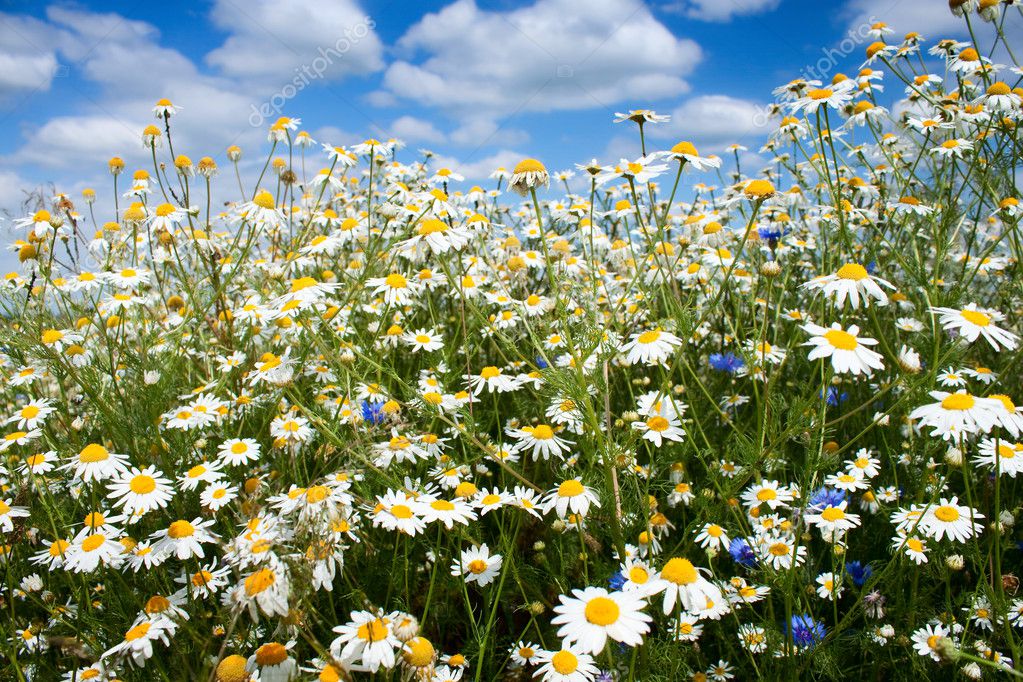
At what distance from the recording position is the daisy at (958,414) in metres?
1.43

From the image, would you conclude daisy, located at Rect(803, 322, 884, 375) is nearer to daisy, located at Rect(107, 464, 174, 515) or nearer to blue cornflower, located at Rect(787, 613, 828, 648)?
blue cornflower, located at Rect(787, 613, 828, 648)

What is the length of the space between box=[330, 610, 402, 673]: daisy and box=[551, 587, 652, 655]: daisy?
361mm

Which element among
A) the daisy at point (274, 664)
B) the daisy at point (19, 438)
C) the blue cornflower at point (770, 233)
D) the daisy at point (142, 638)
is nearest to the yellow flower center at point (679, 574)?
the daisy at point (274, 664)

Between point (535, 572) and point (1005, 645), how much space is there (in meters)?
1.38

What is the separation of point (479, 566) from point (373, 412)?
96 centimetres

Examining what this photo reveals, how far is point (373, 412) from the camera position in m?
2.66

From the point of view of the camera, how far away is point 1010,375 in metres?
2.84

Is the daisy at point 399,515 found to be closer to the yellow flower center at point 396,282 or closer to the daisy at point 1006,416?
the yellow flower center at point 396,282

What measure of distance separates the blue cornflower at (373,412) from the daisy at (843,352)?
159 centimetres

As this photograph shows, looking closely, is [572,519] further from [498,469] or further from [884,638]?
[884,638]

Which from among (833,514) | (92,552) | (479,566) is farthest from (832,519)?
(92,552)

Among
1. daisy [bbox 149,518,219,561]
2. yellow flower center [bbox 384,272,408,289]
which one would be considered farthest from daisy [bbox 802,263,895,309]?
daisy [bbox 149,518,219,561]

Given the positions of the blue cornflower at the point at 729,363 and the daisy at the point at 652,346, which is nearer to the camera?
the daisy at the point at 652,346

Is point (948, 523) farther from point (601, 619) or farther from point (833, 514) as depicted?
point (601, 619)
